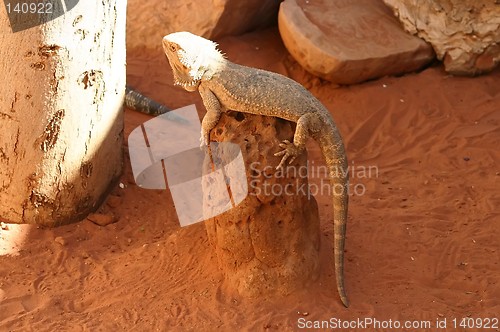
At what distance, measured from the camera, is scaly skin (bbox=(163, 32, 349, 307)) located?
5.09m

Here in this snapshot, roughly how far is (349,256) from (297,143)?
4.22ft

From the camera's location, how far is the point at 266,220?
520 cm

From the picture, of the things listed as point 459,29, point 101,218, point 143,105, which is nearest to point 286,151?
point 101,218

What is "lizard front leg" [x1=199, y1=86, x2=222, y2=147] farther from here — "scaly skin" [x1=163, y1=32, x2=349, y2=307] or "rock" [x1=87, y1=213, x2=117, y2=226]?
"rock" [x1=87, y1=213, x2=117, y2=226]

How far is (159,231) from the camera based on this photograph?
6379 millimetres

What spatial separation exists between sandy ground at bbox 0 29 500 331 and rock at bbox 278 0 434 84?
0.74m

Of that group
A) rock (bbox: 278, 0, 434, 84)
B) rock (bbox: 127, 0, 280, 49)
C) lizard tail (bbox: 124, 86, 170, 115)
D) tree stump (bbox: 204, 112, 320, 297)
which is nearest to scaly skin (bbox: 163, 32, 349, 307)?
tree stump (bbox: 204, 112, 320, 297)

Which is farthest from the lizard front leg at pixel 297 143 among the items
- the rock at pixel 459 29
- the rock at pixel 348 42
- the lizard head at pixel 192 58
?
the rock at pixel 459 29

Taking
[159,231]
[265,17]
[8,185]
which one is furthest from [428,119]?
[8,185]

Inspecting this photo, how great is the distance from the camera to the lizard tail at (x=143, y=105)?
840cm

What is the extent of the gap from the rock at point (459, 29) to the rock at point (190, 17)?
181 centimetres

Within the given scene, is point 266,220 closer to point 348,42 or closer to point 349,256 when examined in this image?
point 349,256

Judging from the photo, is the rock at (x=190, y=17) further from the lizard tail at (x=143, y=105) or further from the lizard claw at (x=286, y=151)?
the lizard claw at (x=286, y=151)

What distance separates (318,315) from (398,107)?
394 centimetres
